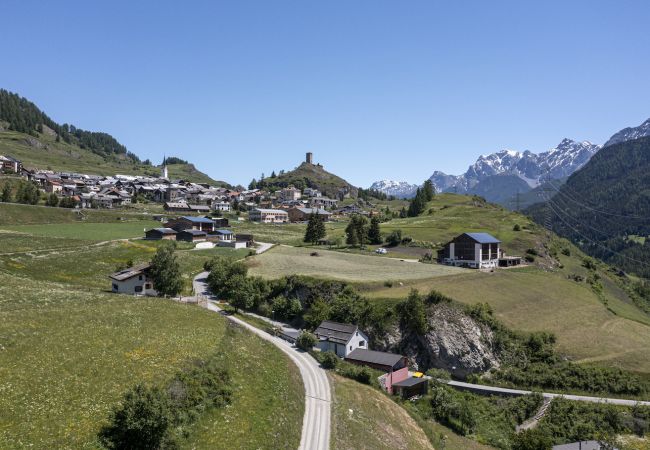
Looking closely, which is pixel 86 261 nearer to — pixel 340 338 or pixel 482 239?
pixel 340 338

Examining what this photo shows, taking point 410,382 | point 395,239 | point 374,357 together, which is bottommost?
point 410,382

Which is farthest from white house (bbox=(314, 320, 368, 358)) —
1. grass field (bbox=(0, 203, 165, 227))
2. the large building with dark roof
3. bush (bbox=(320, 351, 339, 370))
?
grass field (bbox=(0, 203, 165, 227))

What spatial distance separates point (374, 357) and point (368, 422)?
54.4 ft

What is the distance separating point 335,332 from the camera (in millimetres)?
59875

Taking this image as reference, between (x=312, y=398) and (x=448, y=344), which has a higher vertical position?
(x=312, y=398)

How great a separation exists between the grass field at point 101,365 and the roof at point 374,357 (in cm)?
1185

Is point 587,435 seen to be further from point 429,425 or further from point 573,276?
point 573,276

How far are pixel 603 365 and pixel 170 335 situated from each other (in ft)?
182

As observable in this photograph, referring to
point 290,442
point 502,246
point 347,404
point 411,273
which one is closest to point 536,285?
point 411,273

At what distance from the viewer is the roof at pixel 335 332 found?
191 feet

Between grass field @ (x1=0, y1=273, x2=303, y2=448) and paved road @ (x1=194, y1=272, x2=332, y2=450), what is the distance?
3.26 ft

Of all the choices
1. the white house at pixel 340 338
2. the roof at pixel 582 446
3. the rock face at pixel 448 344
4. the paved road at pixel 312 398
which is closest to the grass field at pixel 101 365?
the paved road at pixel 312 398

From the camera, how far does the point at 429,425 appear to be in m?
45.2

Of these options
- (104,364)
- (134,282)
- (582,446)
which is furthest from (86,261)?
(582,446)
